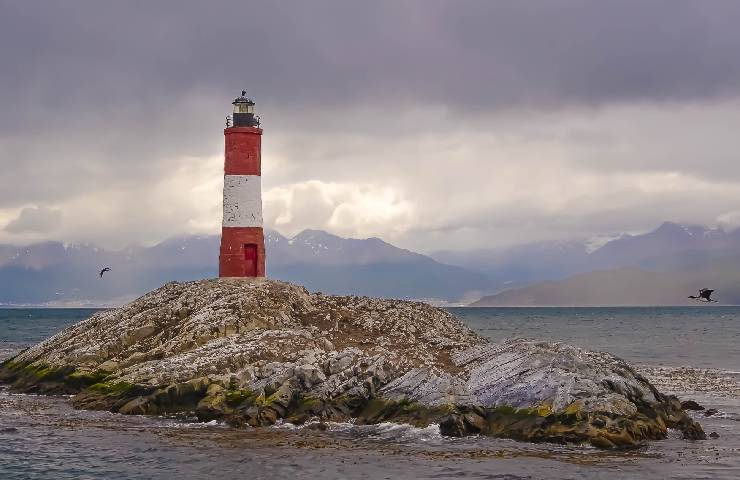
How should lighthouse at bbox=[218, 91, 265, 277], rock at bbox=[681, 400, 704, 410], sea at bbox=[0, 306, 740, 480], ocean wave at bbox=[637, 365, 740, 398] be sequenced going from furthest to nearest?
lighthouse at bbox=[218, 91, 265, 277] < ocean wave at bbox=[637, 365, 740, 398] < rock at bbox=[681, 400, 704, 410] < sea at bbox=[0, 306, 740, 480]

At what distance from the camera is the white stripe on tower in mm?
51875

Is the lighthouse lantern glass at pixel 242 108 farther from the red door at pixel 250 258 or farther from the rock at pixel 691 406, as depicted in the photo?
the rock at pixel 691 406

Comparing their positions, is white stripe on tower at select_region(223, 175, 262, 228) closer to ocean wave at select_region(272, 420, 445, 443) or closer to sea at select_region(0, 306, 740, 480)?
sea at select_region(0, 306, 740, 480)

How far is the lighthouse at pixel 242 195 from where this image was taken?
51.8 metres

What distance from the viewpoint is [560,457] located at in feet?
89.9

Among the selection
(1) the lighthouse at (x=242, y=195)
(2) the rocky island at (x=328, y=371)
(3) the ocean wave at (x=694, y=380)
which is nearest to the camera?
(2) the rocky island at (x=328, y=371)

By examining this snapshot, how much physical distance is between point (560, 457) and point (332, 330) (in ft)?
61.0

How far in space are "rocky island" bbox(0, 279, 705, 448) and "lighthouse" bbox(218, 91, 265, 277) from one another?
188 cm

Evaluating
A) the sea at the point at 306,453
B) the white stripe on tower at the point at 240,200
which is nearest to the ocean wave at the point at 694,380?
the sea at the point at 306,453

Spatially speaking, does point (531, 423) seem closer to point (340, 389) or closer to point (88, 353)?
point (340, 389)

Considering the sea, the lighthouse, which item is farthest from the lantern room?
the sea

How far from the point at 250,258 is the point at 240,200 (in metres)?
3.41

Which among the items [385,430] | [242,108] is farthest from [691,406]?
[242,108]

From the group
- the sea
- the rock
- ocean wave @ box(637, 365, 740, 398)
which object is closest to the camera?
the sea
